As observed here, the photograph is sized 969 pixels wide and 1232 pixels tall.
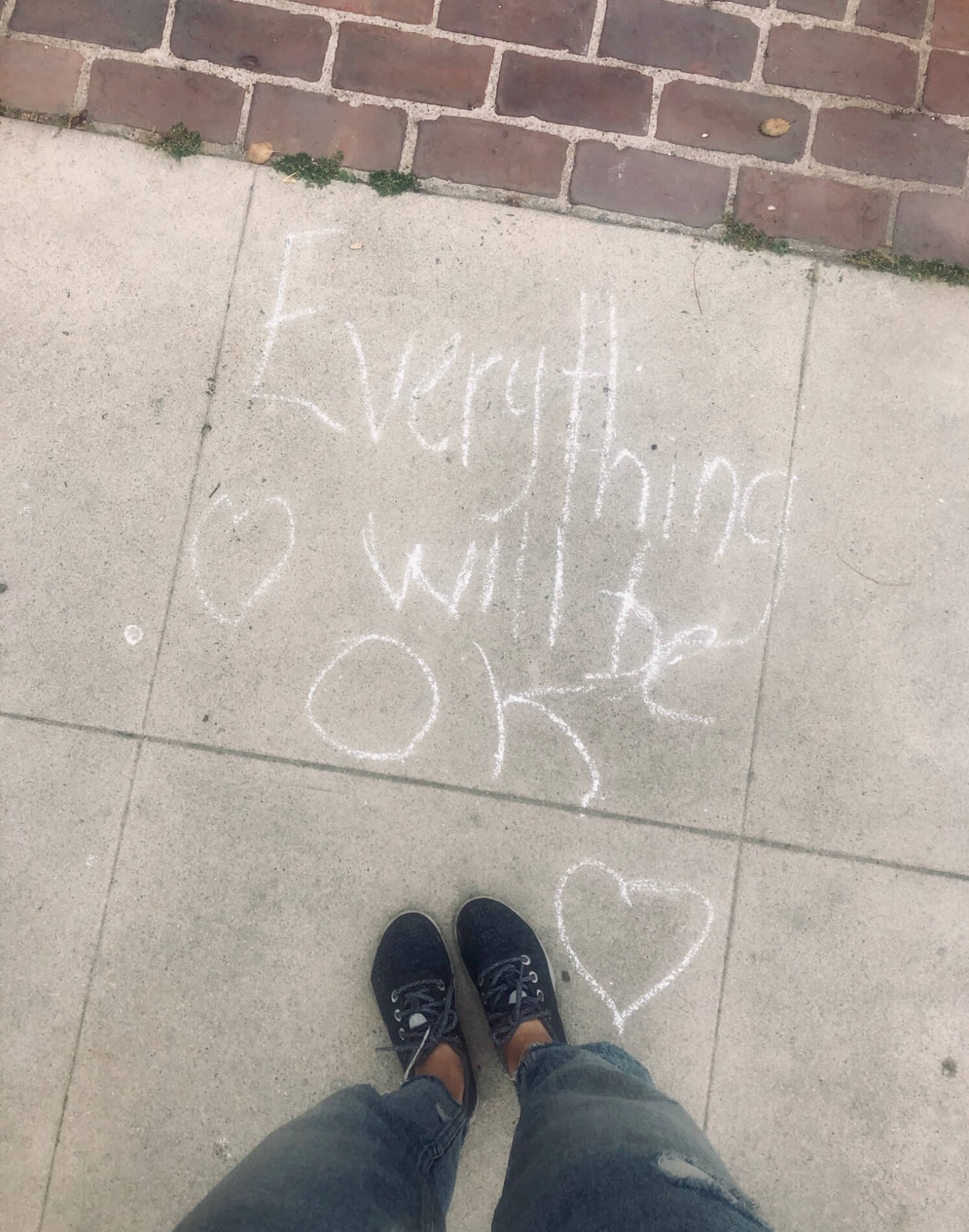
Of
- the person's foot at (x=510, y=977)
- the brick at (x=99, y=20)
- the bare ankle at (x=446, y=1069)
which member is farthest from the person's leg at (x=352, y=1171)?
the brick at (x=99, y=20)

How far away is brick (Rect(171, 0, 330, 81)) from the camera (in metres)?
2.29

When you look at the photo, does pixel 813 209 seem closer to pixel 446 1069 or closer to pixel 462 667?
pixel 462 667

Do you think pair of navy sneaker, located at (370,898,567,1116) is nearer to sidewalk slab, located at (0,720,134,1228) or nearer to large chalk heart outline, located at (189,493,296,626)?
sidewalk slab, located at (0,720,134,1228)

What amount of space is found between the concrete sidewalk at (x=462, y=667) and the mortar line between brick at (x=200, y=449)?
10 millimetres

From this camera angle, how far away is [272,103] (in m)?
2.29

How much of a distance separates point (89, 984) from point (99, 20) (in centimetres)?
256

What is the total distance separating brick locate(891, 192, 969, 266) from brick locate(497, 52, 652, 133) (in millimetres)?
752

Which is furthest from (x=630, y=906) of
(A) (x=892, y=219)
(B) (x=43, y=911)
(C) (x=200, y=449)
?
(A) (x=892, y=219)

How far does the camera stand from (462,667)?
2201 millimetres

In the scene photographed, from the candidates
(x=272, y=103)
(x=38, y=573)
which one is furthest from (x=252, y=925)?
(x=272, y=103)

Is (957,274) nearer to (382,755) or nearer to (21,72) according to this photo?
(382,755)

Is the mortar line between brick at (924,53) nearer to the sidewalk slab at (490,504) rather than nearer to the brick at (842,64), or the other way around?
the brick at (842,64)

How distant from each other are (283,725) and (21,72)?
1.91 m

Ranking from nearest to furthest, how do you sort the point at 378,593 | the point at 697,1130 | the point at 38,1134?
1. the point at 697,1130
2. the point at 38,1134
3. the point at 378,593
